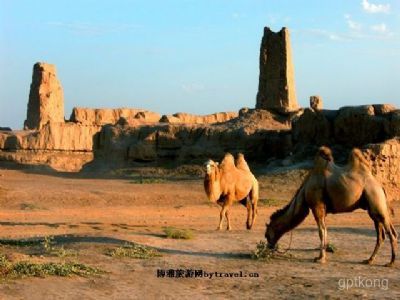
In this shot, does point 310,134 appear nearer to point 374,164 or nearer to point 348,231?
point 374,164

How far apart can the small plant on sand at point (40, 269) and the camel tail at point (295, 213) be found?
3.47 m

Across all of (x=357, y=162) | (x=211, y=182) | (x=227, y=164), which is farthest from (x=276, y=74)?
(x=357, y=162)

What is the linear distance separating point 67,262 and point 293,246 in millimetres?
4849

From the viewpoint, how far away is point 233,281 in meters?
8.81

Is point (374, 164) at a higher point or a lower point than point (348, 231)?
higher

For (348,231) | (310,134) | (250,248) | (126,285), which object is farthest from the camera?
(310,134)

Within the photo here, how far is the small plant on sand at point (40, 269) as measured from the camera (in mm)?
8664

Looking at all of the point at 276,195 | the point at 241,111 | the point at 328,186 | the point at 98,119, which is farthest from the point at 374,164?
the point at 98,119

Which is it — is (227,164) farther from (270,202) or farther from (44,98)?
(44,98)

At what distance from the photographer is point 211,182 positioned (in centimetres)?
1516

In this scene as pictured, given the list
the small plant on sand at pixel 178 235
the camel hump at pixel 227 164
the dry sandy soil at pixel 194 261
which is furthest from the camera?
the camel hump at pixel 227 164

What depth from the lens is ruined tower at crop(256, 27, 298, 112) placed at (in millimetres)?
41844

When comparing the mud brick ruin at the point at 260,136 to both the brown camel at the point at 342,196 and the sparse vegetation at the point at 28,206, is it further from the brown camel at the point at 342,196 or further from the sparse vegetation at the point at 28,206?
the brown camel at the point at 342,196

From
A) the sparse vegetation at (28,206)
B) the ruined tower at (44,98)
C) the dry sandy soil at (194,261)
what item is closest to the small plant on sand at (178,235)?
the dry sandy soil at (194,261)
